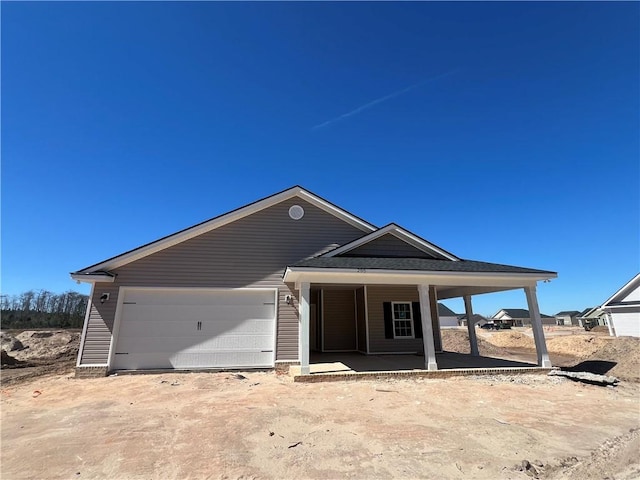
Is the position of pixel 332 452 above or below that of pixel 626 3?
below

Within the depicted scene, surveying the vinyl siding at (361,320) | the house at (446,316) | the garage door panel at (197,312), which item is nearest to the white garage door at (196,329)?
the garage door panel at (197,312)

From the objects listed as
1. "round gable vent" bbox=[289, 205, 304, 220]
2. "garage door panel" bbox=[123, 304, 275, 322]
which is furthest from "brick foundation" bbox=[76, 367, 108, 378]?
"round gable vent" bbox=[289, 205, 304, 220]

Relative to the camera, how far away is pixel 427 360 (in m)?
8.92

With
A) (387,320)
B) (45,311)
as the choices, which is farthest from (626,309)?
(45,311)

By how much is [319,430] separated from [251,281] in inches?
248

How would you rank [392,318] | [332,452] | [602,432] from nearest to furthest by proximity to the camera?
[332,452] → [602,432] → [392,318]

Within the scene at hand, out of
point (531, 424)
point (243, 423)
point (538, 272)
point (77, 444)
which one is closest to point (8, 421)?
point (77, 444)

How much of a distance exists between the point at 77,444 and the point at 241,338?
599 centimetres

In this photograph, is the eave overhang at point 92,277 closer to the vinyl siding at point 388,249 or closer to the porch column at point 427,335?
the vinyl siding at point 388,249

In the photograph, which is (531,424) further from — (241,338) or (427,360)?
(241,338)

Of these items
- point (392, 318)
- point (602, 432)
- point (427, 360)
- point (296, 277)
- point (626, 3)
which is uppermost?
point (626, 3)

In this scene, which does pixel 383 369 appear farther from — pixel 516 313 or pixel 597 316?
pixel 516 313

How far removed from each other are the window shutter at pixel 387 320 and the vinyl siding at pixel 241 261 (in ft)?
11.1

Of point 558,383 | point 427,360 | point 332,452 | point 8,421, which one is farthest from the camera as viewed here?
point 427,360
